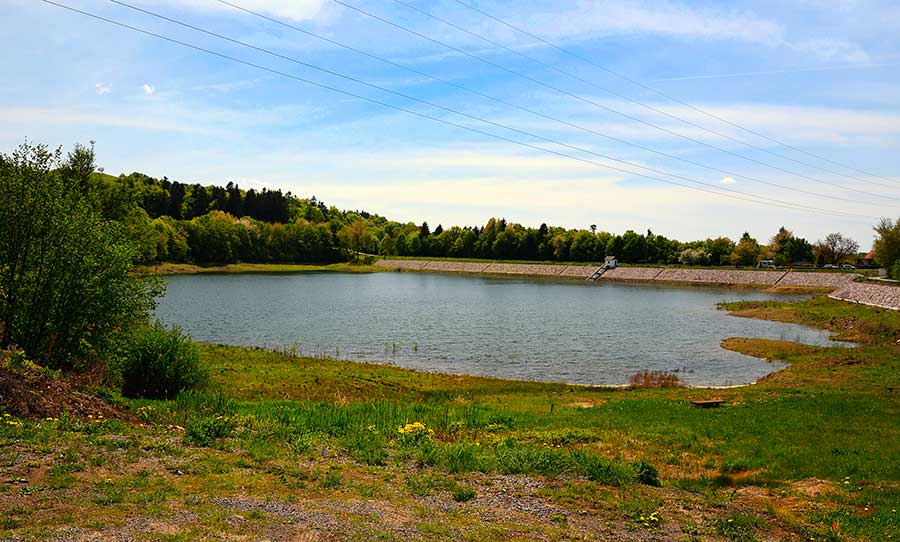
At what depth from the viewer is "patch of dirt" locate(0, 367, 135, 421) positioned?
15395mm

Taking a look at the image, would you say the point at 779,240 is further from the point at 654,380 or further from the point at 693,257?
the point at 654,380

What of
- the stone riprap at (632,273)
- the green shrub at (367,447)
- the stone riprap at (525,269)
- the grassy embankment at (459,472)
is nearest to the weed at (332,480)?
the grassy embankment at (459,472)

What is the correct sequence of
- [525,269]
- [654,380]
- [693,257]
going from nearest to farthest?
[654,380], [693,257], [525,269]

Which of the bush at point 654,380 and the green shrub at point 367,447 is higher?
the green shrub at point 367,447

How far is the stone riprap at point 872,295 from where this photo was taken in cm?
7643

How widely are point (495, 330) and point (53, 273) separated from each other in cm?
4250

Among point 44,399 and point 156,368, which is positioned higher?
point 44,399

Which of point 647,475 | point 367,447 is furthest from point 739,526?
point 367,447

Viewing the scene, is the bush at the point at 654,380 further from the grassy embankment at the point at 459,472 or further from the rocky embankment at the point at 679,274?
the rocky embankment at the point at 679,274

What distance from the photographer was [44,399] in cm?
1620

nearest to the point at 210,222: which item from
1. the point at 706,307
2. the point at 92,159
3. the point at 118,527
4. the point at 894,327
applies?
the point at 92,159

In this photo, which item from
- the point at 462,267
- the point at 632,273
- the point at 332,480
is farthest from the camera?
the point at 462,267

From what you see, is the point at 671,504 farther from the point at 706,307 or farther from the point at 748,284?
the point at 748,284

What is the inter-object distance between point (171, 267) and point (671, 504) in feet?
497
